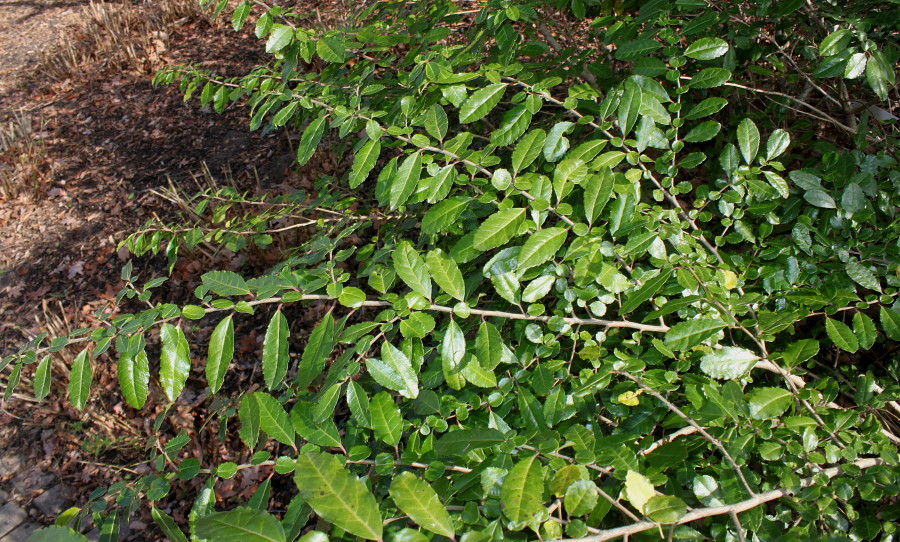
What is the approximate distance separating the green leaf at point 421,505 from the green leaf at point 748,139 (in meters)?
1.16

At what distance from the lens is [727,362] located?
1152mm

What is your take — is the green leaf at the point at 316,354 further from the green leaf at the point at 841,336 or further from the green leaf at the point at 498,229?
the green leaf at the point at 841,336

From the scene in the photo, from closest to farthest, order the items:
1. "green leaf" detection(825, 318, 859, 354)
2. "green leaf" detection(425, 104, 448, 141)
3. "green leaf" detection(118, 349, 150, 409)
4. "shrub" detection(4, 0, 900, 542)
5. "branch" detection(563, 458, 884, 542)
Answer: "branch" detection(563, 458, 884, 542) < "shrub" detection(4, 0, 900, 542) < "green leaf" detection(118, 349, 150, 409) < "green leaf" detection(825, 318, 859, 354) < "green leaf" detection(425, 104, 448, 141)

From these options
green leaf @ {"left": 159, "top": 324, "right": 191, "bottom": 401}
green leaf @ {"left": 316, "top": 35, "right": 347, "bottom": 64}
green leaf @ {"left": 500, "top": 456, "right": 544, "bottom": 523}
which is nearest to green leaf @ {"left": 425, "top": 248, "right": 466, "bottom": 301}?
green leaf @ {"left": 500, "top": 456, "right": 544, "bottom": 523}

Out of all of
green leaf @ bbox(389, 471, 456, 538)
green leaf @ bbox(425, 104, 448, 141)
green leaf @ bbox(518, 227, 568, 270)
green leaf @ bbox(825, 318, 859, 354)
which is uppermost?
green leaf @ bbox(425, 104, 448, 141)

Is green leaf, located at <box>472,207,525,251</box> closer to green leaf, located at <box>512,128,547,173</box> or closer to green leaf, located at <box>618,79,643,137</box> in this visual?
green leaf, located at <box>512,128,547,173</box>

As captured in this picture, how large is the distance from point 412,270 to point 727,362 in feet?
2.20

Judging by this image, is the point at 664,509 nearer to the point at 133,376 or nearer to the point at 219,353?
the point at 219,353

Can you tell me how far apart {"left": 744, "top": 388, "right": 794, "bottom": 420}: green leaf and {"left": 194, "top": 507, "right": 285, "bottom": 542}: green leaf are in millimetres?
885

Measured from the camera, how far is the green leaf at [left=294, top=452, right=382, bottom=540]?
0.74m

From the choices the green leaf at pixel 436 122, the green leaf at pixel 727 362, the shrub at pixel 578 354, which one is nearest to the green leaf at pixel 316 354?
the shrub at pixel 578 354

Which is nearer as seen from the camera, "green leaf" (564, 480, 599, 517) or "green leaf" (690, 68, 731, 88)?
"green leaf" (564, 480, 599, 517)

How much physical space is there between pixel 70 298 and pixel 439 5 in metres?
3.07

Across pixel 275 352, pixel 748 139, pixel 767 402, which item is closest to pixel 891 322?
pixel 767 402
